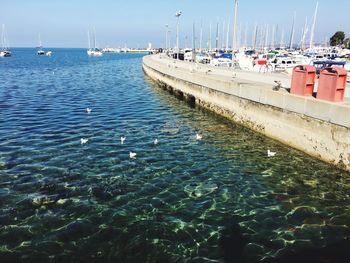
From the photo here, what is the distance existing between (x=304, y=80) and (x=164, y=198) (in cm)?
1032

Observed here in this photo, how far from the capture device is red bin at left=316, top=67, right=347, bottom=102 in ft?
48.2

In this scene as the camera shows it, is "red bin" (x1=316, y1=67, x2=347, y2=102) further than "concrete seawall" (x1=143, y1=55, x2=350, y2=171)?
Yes

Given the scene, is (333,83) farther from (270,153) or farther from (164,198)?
(164,198)

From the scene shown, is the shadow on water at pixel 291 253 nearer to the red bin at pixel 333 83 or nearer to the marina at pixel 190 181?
the marina at pixel 190 181

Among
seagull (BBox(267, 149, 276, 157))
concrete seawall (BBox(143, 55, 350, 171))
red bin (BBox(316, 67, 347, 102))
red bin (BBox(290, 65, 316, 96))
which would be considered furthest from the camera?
red bin (BBox(290, 65, 316, 96))

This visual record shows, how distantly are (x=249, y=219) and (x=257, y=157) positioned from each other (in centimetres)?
617

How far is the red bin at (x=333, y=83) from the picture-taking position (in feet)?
48.2

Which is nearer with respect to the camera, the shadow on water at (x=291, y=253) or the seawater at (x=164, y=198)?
the shadow on water at (x=291, y=253)

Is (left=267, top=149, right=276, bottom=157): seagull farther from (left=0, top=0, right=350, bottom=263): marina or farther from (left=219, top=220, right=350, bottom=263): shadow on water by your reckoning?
(left=219, top=220, right=350, bottom=263): shadow on water

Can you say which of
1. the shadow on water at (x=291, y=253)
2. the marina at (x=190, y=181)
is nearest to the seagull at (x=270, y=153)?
the marina at (x=190, y=181)

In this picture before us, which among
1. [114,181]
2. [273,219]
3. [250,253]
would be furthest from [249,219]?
[114,181]

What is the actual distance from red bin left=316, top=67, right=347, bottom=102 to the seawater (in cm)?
335

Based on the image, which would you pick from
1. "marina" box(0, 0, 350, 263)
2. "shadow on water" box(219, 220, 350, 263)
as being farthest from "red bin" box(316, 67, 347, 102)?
"shadow on water" box(219, 220, 350, 263)

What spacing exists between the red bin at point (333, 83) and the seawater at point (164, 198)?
335cm
